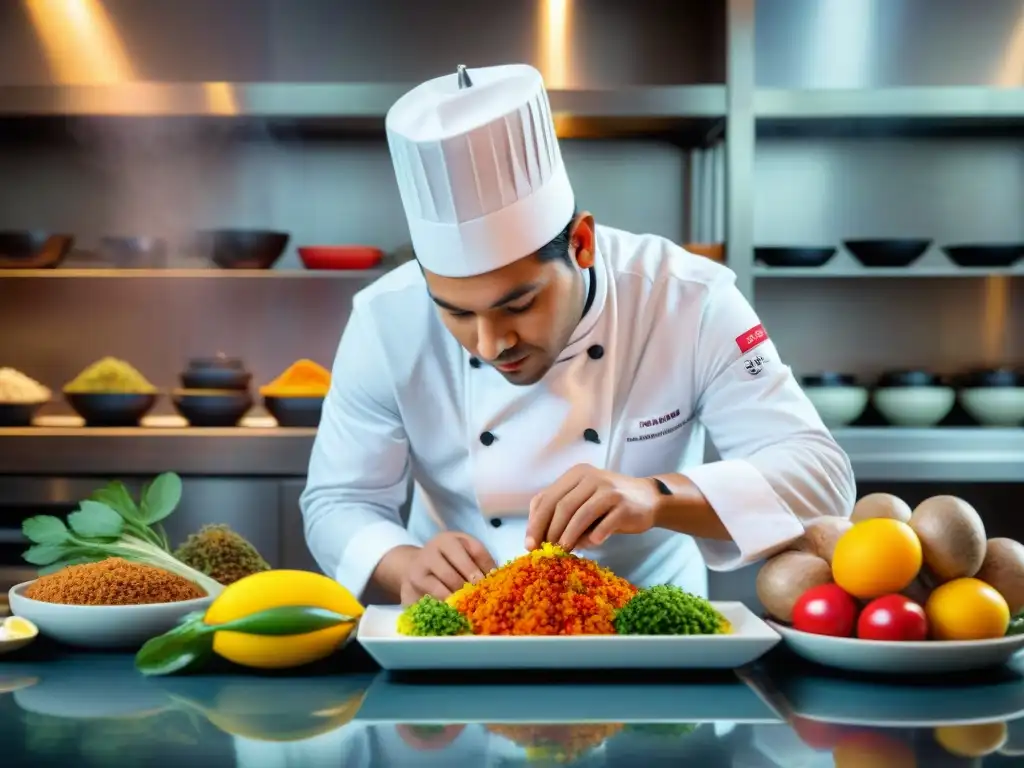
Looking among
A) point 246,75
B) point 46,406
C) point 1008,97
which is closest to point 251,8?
point 246,75

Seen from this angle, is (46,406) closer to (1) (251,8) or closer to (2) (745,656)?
(1) (251,8)

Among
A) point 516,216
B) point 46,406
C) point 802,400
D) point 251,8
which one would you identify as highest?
point 251,8

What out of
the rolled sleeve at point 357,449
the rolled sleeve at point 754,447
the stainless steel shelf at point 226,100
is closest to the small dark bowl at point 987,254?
the stainless steel shelf at point 226,100

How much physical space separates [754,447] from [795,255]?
1662mm

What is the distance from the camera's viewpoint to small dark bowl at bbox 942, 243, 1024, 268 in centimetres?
351

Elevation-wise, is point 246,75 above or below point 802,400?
above

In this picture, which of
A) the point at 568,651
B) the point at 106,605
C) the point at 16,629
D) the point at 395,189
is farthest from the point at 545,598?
the point at 395,189

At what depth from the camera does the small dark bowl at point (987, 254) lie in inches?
138

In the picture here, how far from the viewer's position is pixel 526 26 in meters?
3.77

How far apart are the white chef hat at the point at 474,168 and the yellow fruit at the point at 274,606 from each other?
1.77ft

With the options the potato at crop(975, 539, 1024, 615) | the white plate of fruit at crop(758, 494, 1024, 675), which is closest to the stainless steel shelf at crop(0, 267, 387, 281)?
the white plate of fruit at crop(758, 494, 1024, 675)

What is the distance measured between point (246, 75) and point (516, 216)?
7.84ft

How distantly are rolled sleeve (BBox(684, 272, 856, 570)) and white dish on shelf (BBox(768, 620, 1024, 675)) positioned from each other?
0.33 meters

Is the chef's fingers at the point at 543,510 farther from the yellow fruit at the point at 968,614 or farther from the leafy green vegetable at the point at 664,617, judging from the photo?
the yellow fruit at the point at 968,614
